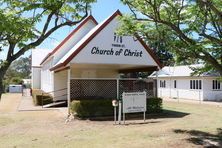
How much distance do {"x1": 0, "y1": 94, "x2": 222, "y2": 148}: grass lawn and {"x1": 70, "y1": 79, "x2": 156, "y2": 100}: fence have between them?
12.6ft

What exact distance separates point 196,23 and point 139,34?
251cm

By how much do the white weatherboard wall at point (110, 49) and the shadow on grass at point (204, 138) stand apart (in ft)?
29.0

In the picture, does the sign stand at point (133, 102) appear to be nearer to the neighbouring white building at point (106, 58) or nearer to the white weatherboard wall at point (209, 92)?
the neighbouring white building at point (106, 58)

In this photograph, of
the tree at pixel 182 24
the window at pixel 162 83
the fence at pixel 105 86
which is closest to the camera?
the tree at pixel 182 24

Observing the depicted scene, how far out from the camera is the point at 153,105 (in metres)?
22.8

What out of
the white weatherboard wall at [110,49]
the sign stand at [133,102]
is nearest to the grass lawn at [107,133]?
the sign stand at [133,102]

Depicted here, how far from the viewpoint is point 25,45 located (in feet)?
20.9

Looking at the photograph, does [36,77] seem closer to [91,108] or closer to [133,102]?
[91,108]

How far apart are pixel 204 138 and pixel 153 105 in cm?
909

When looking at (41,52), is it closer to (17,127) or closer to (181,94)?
(181,94)

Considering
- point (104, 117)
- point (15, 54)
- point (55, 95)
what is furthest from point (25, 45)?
point (55, 95)

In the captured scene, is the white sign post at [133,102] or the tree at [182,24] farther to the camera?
the white sign post at [133,102]

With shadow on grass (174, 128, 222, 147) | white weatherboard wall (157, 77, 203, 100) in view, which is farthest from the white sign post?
white weatherboard wall (157, 77, 203, 100)

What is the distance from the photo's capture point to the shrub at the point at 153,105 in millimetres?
22566
